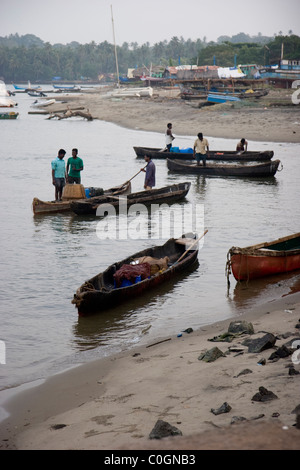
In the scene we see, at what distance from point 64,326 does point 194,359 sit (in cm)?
318

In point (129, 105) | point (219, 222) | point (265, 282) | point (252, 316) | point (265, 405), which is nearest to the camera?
point (265, 405)

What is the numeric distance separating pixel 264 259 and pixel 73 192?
799 centimetres

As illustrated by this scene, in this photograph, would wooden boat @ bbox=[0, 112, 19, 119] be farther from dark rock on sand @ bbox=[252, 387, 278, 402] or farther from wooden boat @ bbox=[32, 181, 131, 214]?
dark rock on sand @ bbox=[252, 387, 278, 402]

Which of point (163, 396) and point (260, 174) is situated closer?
point (163, 396)

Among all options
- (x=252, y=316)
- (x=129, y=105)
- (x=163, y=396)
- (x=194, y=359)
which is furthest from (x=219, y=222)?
(x=129, y=105)

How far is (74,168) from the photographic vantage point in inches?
703

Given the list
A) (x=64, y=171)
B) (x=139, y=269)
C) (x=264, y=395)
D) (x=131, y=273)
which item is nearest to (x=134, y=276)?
(x=131, y=273)

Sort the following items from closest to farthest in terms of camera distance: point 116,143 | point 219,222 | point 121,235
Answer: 1. point 121,235
2. point 219,222
3. point 116,143

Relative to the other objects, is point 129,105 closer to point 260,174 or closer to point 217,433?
point 260,174

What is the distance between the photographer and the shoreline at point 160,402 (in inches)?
187

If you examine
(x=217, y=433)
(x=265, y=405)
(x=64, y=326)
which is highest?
(x=217, y=433)

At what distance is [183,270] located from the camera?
12727 mm

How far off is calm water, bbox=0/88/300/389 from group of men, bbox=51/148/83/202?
1.09 m
